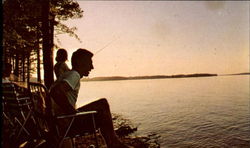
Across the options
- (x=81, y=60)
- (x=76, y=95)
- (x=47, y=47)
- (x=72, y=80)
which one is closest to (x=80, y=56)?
(x=81, y=60)

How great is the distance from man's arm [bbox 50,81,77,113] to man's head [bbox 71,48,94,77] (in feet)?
1.24

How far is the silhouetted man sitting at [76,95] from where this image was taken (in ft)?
11.8

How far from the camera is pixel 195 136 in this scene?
2134cm

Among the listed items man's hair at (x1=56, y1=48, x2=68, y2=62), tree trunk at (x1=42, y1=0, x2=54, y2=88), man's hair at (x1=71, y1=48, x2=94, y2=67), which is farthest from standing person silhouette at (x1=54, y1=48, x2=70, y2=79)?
tree trunk at (x1=42, y1=0, x2=54, y2=88)

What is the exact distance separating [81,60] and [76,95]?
0.52 metres

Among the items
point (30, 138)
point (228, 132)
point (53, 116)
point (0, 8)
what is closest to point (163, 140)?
point (228, 132)

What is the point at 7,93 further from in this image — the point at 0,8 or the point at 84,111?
the point at 0,8

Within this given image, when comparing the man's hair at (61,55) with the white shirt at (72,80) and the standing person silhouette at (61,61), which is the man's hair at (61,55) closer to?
the standing person silhouette at (61,61)

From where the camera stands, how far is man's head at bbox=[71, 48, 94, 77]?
3857mm

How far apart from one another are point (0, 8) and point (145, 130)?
21788 millimetres

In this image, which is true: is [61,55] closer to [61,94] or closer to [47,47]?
[61,94]

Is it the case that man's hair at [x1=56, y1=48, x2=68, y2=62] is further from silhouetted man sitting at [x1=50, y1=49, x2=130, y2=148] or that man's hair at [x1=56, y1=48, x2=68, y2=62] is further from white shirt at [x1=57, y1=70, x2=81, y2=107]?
white shirt at [x1=57, y1=70, x2=81, y2=107]

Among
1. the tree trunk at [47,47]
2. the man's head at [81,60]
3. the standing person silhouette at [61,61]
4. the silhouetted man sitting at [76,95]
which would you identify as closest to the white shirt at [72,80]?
the silhouetted man sitting at [76,95]

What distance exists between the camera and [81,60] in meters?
3.87
